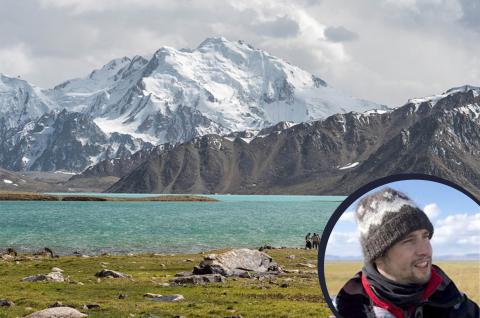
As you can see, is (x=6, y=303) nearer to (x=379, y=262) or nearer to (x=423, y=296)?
(x=379, y=262)

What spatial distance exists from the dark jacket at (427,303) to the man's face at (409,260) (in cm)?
17

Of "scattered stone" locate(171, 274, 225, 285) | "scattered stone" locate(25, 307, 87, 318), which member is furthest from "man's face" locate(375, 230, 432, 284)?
"scattered stone" locate(171, 274, 225, 285)

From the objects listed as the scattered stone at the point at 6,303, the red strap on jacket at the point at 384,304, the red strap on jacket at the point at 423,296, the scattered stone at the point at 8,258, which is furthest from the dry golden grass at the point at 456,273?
the scattered stone at the point at 8,258

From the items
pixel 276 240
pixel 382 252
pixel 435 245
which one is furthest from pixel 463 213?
pixel 276 240

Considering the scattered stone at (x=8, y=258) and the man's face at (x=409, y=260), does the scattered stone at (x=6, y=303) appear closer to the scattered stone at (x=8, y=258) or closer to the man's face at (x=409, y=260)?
the man's face at (x=409, y=260)

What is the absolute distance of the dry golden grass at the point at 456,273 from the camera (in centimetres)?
780

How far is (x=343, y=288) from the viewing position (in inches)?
321

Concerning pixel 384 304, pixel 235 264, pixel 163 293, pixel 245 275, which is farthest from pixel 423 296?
pixel 235 264

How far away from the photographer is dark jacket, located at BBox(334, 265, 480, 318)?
7602 mm

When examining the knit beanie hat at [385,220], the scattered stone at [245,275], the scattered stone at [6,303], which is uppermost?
the knit beanie hat at [385,220]

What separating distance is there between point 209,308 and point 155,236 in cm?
6023

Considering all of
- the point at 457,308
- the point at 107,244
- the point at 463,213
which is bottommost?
the point at 107,244

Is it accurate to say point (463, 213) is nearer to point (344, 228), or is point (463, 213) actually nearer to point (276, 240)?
point (344, 228)

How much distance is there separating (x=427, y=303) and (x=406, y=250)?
2.19 ft
